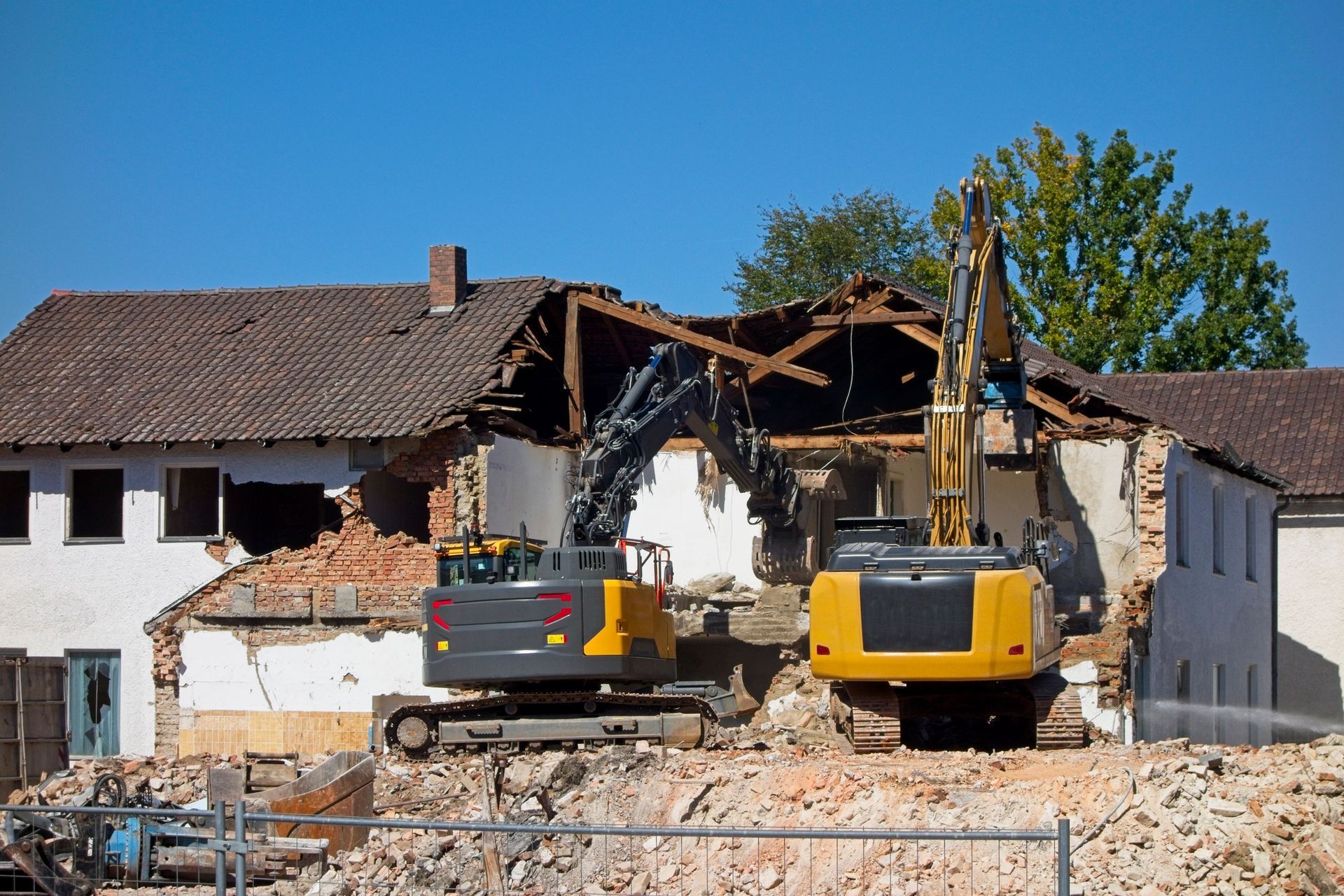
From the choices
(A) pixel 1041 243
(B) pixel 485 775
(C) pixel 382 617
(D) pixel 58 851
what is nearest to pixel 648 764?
(B) pixel 485 775

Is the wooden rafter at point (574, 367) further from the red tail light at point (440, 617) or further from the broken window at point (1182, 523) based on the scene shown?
the broken window at point (1182, 523)

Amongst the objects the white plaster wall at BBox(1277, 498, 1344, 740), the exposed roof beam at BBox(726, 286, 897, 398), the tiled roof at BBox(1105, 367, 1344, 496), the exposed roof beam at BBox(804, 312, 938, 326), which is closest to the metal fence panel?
the exposed roof beam at BBox(804, 312, 938, 326)

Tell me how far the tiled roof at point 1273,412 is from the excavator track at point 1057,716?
14805 millimetres

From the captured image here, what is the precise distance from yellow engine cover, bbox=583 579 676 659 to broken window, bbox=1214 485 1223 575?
11.9 metres

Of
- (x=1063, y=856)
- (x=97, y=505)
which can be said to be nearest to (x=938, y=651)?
(x=1063, y=856)

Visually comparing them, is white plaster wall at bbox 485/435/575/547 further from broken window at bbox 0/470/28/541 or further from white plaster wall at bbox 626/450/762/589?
broken window at bbox 0/470/28/541

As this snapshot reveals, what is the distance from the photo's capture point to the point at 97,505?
82.6 feet

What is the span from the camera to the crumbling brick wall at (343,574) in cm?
2056

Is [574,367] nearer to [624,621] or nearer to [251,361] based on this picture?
[251,361]

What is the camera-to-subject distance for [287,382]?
22.6m

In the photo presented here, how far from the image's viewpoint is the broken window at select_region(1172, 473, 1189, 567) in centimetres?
2203

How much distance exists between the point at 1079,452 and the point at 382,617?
371 inches

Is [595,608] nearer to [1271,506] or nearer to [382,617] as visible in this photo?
[382,617]

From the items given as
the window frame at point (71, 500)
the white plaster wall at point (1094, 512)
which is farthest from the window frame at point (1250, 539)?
the window frame at point (71, 500)
